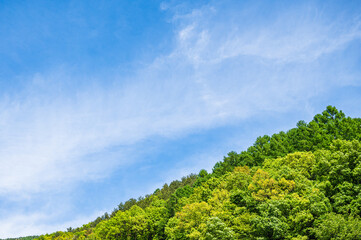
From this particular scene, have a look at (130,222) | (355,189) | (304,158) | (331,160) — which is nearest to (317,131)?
(304,158)

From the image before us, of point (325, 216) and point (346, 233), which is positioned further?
point (325, 216)

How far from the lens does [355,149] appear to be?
139ft

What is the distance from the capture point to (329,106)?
253 ft

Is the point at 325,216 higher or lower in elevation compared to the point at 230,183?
lower

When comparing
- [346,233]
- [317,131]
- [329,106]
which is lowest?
[346,233]

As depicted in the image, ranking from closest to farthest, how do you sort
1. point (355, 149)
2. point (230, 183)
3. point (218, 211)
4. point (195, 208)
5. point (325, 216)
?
point (325, 216)
point (355, 149)
point (218, 211)
point (195, 208)
point (230, 183)

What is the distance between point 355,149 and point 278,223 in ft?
56.4

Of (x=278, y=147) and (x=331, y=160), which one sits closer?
(x=331, y=160)

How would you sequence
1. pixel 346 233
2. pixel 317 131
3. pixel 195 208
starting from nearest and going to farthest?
pixel 346 233 → pixel 195 208 → pixel 317 131

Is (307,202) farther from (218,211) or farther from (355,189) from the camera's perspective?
(218,211)

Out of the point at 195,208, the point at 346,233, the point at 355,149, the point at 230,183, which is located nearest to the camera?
the point at 346,233

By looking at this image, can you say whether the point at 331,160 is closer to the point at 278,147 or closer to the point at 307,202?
the point at 307,202

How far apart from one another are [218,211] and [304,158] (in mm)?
20614

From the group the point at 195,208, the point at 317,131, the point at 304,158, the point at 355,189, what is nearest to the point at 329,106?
the point at 317,131
